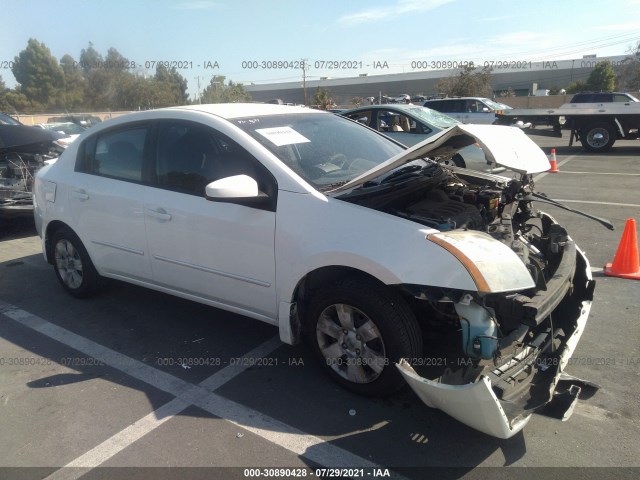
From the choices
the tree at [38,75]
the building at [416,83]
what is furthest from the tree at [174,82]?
the building at [416,83]

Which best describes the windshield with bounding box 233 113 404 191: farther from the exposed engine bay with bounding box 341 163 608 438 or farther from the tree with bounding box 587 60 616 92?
the tree with bounding box 587 60 616 92

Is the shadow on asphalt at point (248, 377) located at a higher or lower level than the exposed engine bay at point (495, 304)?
lower

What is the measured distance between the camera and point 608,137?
1562cm

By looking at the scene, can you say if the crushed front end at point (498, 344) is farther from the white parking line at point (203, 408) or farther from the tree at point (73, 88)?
the tree at point (73, 88)

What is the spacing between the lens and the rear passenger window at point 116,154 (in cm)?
403

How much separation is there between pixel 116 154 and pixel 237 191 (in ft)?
5.70

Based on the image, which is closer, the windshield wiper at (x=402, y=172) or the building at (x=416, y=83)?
the windshield wiper at (x=402, y=172)

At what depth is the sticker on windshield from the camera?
3.46 m

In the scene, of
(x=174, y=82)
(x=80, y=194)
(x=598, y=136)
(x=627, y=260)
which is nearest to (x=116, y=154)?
(x=80, y=194)

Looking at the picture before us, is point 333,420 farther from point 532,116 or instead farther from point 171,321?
point 532,116

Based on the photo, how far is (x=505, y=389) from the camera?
2547mm

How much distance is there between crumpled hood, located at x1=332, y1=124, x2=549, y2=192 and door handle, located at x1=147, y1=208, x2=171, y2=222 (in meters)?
1.35

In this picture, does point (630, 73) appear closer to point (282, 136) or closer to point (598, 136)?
point (598, 136)

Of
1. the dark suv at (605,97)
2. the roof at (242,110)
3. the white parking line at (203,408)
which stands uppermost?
the dark suv at (605,97)
